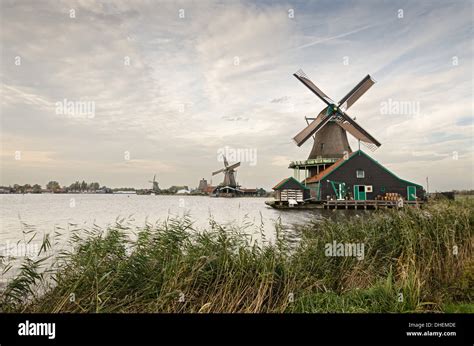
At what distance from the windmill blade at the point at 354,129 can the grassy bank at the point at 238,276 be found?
2586 centimetres

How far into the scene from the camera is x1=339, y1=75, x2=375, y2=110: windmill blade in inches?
1207

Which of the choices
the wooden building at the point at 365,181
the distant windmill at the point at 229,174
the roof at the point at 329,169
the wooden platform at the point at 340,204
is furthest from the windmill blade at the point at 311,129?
the distant windmill at the point at 229,174

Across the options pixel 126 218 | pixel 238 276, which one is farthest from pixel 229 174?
pixel 238 276

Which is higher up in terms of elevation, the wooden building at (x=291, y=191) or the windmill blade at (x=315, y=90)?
the windmill blade at (x=315, y=90)

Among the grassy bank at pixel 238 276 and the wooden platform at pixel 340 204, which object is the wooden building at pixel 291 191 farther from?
the grassy bank at pixel 238 276

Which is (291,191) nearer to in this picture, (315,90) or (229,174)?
(315,90)

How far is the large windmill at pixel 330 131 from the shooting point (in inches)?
1180

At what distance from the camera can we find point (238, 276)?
4113 millimetres

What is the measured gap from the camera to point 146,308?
380 centimetres
